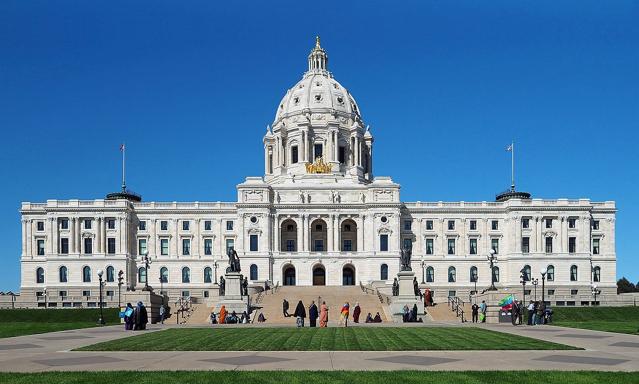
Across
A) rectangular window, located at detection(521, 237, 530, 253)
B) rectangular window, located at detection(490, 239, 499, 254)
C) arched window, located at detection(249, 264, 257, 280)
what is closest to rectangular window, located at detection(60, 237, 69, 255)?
arched window, located at detection(249, 264, 257, 280)

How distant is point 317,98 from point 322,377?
11962 cm

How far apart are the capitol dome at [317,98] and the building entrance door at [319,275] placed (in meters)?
34.3

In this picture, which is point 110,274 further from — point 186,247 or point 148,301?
point 148,301

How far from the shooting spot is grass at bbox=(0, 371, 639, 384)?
1753 cm

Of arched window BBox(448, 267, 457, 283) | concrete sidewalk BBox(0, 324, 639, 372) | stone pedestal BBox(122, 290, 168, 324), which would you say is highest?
concrete sidewalk BBox(0, 324, 639, 372)

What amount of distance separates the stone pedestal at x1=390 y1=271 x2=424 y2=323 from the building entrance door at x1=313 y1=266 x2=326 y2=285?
50707mm

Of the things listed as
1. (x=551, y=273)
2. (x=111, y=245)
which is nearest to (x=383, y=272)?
(x=551, y=273)

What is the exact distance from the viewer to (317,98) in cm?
13550

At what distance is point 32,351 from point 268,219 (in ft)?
274

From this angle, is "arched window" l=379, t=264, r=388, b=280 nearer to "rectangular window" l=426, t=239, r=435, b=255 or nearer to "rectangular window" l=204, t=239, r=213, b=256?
"rectangular window" l=426, t=239, r=435, b=255

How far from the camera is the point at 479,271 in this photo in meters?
115

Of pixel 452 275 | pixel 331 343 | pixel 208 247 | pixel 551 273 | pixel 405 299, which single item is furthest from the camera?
pixel 208 247

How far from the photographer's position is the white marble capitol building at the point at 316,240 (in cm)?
11031

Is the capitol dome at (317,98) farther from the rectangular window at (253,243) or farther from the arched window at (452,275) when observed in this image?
the arched window at (452,275)
